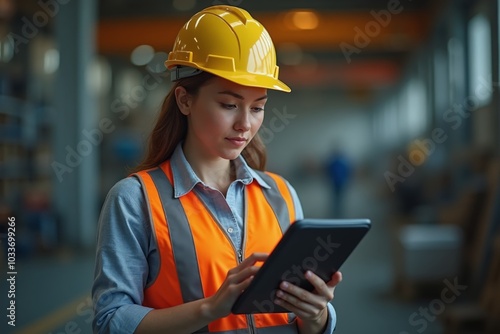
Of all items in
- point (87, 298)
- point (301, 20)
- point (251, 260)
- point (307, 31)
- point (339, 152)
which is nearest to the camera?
point (251, 260)

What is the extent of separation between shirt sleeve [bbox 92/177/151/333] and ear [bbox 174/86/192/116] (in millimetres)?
269

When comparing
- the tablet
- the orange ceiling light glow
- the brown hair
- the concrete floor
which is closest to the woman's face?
the brown hair

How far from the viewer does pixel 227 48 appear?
5.76ft

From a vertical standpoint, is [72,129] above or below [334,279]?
above

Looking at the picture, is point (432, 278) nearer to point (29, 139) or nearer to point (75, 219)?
point (75, 219)

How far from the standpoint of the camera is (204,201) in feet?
5.81

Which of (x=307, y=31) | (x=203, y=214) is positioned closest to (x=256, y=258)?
(x=203, y=214)

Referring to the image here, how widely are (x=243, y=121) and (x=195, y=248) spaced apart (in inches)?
13.6

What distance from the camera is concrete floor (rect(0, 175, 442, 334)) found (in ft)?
17.1

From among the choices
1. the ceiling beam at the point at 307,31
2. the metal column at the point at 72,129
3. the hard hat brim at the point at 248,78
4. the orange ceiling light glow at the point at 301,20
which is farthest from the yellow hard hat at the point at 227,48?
the orange ceiling light glow at the point at 301,20

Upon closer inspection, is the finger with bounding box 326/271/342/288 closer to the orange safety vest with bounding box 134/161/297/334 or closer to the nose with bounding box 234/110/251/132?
the orange safety vest with bounding box 134/161/297/334

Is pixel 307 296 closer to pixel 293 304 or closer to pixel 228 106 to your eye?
pixel 293 304

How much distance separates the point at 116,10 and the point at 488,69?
885cm

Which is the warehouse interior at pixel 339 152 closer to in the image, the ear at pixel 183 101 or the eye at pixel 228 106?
the ear at pixel 183 101
